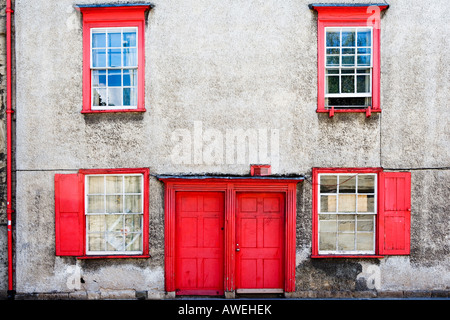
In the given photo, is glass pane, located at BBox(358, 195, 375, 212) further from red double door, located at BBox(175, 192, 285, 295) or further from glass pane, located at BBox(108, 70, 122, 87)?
glass pane, located at BBox(108, 70, 122, 87)

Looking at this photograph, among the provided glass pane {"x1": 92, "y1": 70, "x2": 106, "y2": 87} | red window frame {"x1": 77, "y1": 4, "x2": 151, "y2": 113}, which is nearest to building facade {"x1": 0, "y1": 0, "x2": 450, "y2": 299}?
red window frame {"x1": 77, "y1": 4, "x2": 151, "y2": 113}

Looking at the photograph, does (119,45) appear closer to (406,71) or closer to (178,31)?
(178,31)

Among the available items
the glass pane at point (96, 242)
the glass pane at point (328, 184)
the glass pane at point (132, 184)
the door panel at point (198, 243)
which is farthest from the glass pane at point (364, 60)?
the glass pane at point (96, 242)

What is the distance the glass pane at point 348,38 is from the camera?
7.44m

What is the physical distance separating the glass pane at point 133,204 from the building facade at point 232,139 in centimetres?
12

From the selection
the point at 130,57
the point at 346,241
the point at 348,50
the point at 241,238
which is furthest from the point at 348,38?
the point at 241,238

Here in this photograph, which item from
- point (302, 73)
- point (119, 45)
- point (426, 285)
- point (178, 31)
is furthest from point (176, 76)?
point (426, 285)

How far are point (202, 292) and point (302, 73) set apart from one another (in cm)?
501

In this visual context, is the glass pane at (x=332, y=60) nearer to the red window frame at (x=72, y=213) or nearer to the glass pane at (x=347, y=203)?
the glass pane at (x=347, y=203)

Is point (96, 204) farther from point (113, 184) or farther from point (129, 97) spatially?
point (129, 97)

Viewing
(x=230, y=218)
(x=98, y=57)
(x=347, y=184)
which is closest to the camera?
(x=230, y=218)

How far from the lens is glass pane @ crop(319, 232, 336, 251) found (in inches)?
294

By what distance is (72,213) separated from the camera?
7336 millimetres

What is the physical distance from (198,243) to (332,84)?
437 cm
